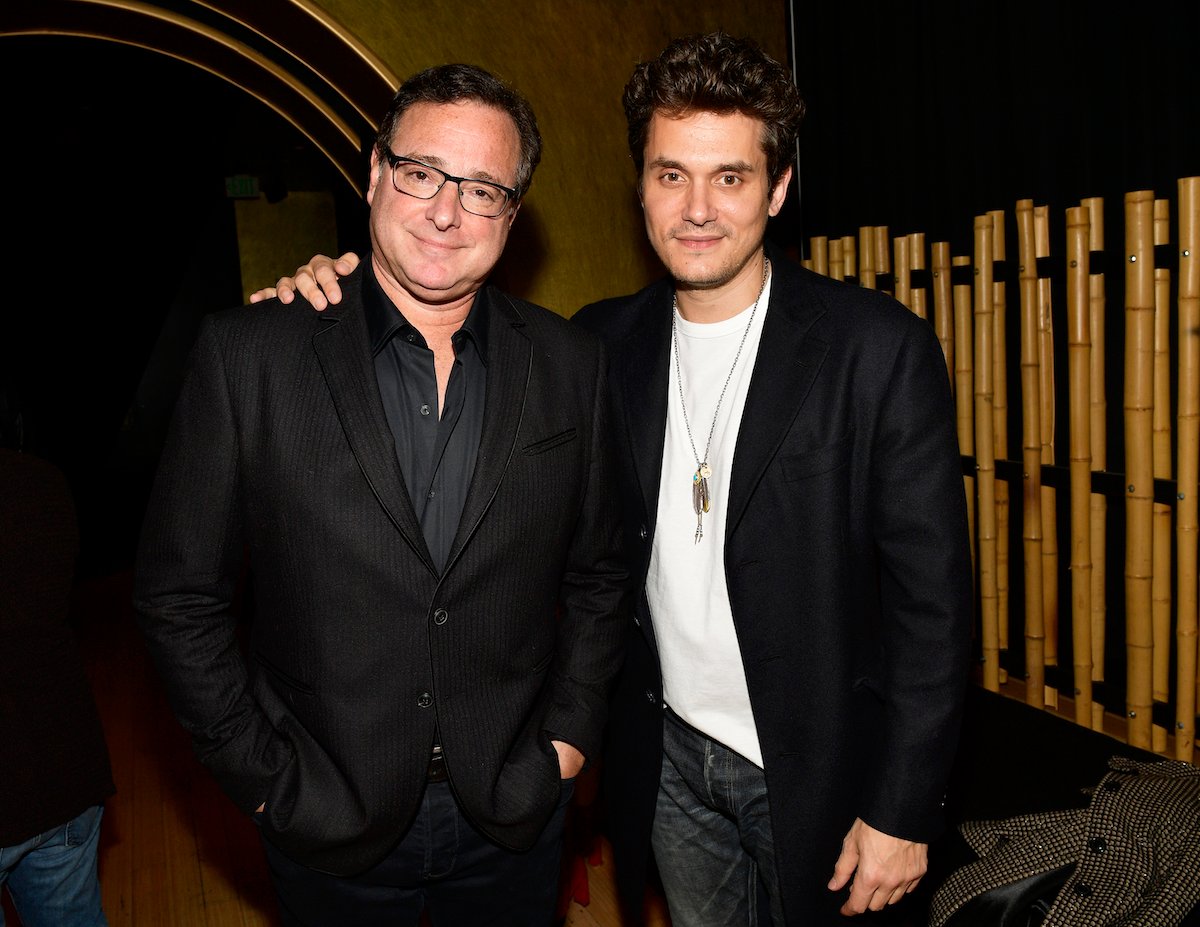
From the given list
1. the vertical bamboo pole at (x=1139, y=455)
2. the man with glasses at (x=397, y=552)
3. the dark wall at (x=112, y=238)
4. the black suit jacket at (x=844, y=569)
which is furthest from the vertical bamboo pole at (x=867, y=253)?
the dark wall at (x=112, y=238)

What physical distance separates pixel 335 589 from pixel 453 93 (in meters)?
0.91

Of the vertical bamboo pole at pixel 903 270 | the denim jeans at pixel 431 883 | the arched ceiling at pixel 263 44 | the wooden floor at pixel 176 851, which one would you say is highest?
the arched ceiling at pixel 263 44

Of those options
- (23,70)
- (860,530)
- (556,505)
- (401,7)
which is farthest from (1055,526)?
(23,70)

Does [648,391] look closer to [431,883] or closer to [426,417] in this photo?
[426,417]

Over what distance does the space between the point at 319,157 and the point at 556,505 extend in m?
9.38

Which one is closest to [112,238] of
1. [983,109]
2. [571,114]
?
[571,114]

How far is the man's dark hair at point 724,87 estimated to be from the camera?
171 cm

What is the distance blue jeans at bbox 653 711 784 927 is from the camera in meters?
1.80

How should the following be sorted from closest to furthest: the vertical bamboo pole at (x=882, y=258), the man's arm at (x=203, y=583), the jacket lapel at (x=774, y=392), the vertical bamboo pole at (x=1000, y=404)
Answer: the man's arm at (x=203, y=583) < the jacket lapel at (x=774, y=392) < the vertical bamboo pole at (x=1000, y=404) < the vertical bamboo pole at (x=882, y=258)

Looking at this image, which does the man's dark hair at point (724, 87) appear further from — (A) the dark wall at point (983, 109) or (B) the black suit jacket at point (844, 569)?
(A) the dark wall at point (983, 109)

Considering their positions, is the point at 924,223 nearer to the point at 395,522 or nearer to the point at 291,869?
the point at 395,522

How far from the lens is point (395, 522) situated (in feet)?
5.07

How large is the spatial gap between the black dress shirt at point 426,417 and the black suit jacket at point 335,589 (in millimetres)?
Answer: 43

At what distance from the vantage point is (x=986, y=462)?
3617 millimetres
